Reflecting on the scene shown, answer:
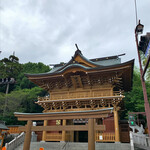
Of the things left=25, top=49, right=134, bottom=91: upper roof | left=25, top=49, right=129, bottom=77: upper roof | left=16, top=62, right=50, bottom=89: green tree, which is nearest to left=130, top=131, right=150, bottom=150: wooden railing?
left=25, top=49, right=134, bottom=91: upper roof

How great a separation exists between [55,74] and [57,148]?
7.02 meters

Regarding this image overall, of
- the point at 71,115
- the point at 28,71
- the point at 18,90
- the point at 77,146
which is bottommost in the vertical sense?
the point at 77,146

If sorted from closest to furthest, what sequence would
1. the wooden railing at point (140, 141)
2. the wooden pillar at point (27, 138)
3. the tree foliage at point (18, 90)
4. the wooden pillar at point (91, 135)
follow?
the wooden pillar at point (91, 135) → the wooden pillar at point (27, 138) → the wooden railing at point (140, 141) → the tree foliage at point (18, 90)

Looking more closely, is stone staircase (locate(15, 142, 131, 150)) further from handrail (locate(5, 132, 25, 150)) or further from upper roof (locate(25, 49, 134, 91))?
upper roof (locate(25, 49, 134, 91))

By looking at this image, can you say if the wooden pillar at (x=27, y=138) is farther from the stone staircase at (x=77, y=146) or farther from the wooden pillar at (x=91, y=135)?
the stone staircase at (x=77, y=146)

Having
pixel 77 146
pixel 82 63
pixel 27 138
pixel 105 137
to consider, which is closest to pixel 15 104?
pixel 82 63

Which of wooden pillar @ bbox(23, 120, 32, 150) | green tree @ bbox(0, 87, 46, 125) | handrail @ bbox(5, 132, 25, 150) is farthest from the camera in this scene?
green tree @ bbox(0, 87, 46, 125)

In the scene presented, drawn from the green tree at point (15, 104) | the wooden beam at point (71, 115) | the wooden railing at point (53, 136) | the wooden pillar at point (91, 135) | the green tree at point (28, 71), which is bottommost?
the wooden railing at point (53, 136)

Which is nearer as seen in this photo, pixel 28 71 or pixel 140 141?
pixel 140 141

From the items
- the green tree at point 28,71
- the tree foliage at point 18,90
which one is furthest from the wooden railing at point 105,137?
the green tree at point 28,71

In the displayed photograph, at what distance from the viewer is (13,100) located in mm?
23922

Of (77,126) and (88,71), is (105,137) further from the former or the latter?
(77,126)

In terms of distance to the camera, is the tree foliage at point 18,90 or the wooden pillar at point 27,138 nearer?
the wooden pillar at point 27,138

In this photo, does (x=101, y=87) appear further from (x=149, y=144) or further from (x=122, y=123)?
(x=149, y=144)
